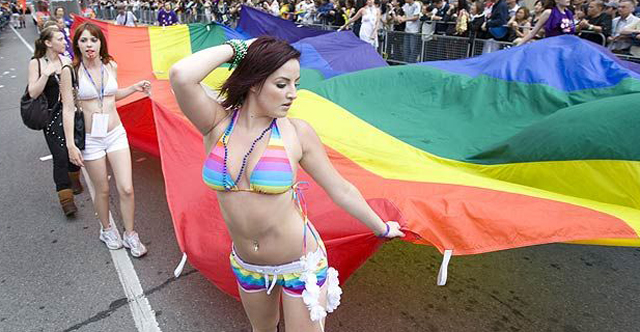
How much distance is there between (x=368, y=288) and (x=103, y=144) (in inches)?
92.6

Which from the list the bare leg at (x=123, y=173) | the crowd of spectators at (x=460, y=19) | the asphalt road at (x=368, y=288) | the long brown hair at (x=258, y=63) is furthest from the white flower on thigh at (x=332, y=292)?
the crowd of spectators at (x=460, y=19)

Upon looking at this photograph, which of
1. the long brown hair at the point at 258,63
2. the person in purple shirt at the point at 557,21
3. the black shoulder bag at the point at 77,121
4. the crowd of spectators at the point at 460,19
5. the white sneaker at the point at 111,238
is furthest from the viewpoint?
the crowd of spectators at the point at 460,19

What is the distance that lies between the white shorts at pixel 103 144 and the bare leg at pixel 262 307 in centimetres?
207

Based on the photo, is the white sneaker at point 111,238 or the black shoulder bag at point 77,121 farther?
the white sneaker at point 111,238

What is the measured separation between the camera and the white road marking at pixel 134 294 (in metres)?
2.86

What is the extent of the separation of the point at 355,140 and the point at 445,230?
63.2 inches

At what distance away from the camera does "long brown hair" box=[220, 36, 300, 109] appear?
1.62 meters

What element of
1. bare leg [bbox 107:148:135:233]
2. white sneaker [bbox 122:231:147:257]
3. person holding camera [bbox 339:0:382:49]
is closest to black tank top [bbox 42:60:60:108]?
bare leg [bbox 107:148:135:233]

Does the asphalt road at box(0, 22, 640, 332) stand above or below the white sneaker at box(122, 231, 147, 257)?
below

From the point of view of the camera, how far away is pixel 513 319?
2.94 metres

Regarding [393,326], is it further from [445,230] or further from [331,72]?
[331,72]

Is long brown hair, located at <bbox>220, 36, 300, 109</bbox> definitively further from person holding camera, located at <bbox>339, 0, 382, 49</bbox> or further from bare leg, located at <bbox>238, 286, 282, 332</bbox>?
person holding camera, located at <bbox>339, 0, 382, 49</bbox>

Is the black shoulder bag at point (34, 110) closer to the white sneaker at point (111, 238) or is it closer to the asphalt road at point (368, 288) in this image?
the asphalt road at point (368, 288)

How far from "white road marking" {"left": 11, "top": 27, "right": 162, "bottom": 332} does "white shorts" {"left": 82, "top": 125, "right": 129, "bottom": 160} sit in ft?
2.90
